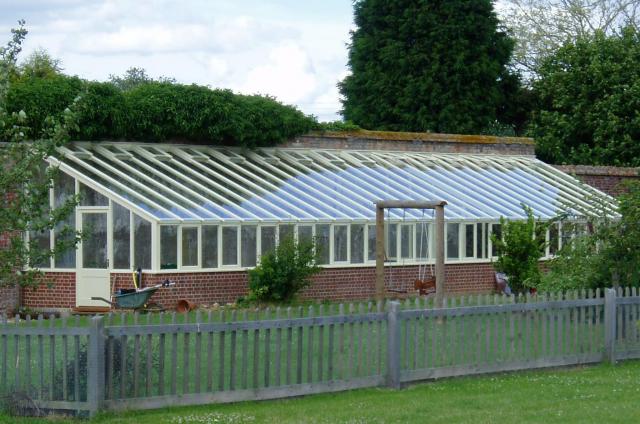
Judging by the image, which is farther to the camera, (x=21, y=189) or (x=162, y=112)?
(x=162, y=112)

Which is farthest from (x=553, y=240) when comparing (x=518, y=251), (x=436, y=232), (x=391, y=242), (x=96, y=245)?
(x=96, y=245)

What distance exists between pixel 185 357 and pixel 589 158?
32370 millimetres

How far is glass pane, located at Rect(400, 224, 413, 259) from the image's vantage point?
28.0 m

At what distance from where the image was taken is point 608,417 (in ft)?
37.3

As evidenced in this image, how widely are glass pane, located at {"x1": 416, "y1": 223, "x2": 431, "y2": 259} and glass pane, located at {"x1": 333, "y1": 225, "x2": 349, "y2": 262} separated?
97.3 inches

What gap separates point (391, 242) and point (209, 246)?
5.51 m

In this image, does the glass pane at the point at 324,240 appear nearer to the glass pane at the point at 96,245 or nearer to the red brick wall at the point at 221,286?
the red brick wall at the point at 221,286

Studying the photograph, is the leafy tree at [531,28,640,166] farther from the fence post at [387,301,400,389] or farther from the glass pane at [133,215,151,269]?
the fence post at [387,301,400,389]

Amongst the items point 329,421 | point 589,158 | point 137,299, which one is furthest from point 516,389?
point 589,158

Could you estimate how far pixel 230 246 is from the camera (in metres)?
24.6

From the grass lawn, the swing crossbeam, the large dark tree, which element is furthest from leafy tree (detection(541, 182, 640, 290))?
the large dark tree

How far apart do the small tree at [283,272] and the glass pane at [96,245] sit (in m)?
3.18

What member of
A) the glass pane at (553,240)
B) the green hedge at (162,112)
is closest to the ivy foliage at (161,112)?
the green hedge at (162,112)

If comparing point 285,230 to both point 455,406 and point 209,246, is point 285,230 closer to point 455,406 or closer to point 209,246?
point 209,246
